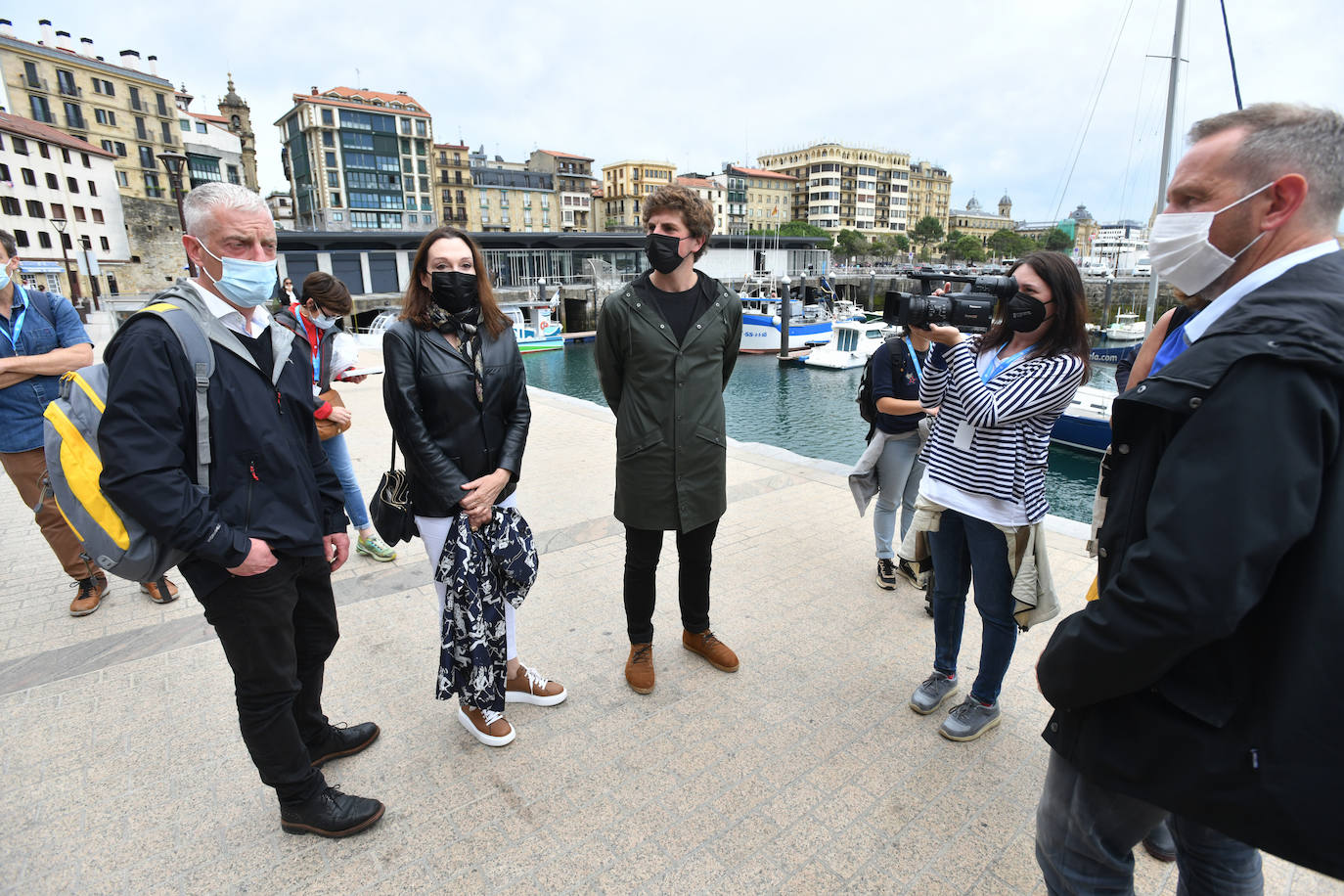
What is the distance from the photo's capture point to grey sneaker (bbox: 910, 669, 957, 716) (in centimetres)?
277

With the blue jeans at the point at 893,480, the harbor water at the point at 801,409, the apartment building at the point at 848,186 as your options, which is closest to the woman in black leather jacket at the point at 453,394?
the blue jeans at the point at 893,480

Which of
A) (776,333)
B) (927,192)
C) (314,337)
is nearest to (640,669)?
(314,337)

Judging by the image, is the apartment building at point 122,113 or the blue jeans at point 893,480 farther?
the apartment building at point 122,113

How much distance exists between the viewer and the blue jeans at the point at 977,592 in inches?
99.4

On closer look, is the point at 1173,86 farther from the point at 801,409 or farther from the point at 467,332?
the point at 467,332

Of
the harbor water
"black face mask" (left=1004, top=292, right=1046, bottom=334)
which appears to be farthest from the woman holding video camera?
the harbor water

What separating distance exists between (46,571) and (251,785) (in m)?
3.26

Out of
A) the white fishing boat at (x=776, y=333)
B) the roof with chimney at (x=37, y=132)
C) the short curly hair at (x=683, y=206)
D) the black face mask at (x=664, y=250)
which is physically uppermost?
the roof with chimney at (x=37, y=132)

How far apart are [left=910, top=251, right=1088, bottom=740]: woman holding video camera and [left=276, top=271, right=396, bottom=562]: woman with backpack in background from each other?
3.53 m

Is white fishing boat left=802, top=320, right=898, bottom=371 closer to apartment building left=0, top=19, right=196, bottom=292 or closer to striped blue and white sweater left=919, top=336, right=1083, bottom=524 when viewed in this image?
striped blue and white sweater left=919, top=336, right=1083, bottom=524

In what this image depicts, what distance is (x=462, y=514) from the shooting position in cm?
253

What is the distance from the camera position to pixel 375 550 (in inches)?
176

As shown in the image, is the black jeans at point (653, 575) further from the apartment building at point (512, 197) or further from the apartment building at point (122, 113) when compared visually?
the apartment building at point (512, 197)

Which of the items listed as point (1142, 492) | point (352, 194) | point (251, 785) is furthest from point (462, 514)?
point (352, 194)
